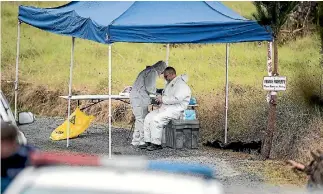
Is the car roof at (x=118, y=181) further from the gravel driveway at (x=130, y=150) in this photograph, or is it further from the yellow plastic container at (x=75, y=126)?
the yellow plastic container at (x=75, y=126)

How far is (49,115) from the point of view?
19.8 meters

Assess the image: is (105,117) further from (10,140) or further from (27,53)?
(10,140)

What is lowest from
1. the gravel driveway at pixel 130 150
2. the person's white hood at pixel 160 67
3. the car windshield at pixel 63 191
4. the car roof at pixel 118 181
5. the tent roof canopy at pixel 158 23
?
the gravel driveway at pixel 130 150

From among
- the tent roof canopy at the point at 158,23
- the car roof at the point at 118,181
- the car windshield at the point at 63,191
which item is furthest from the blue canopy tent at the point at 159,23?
the car windshield at the point at 63,191

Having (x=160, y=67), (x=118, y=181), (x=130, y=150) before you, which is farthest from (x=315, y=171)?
(x=160, y=67)

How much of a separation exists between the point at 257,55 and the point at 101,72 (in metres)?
4.20

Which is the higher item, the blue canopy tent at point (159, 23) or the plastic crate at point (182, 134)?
the blue canopy tent at point (159, 23)

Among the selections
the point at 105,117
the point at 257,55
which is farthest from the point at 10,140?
the point at 257,55

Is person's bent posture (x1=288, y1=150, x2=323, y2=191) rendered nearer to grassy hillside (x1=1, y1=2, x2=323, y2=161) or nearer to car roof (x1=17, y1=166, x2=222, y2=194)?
car roof (x1=17, y1=166, x2=222, y2=194)

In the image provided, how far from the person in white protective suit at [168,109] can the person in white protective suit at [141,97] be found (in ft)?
0.96

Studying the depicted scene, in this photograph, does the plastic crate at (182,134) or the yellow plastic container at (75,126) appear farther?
the yellow plastic container at (75,126)

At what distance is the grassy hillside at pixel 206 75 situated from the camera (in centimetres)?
1352

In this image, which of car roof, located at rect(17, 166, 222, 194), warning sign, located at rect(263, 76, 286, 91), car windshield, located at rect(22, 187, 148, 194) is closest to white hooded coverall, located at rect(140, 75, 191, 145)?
warning sign, located at rect(263, 76, 286, 91)

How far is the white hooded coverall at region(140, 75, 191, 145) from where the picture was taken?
546 inches
